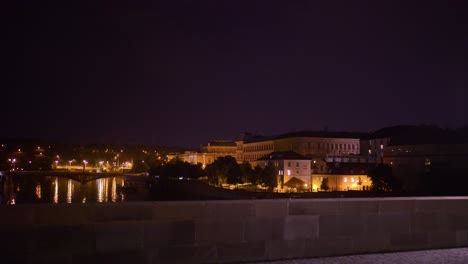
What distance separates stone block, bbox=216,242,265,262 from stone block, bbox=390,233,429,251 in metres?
3.08

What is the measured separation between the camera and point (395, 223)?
11.6m

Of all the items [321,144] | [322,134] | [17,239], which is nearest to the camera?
Answer: [17,239]

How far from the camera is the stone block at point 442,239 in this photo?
469 inches

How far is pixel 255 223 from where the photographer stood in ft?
34.0

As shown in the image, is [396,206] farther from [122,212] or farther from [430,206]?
[122,212]

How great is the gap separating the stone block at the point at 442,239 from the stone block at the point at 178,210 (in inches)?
209

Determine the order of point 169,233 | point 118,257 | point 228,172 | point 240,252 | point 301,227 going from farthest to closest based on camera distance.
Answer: point 228,172
point 301,227
point 240,252
point 169,233
point 118,257

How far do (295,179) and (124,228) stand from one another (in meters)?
99.5

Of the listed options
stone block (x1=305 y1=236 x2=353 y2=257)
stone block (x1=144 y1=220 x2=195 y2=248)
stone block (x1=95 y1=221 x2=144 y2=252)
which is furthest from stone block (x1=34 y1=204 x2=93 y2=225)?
stone block (x1=305 y1=236 x2=353 y2=257)

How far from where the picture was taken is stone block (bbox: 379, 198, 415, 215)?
37.8ft

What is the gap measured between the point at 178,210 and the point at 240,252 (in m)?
1.42

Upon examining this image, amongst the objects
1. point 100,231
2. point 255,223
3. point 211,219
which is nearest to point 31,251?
point 100,231

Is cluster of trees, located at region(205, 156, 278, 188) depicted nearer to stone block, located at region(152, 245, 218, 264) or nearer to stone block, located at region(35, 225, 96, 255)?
stone block, located at region(152, 245, 218, 264)

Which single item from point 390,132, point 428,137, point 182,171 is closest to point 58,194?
point 182,171
